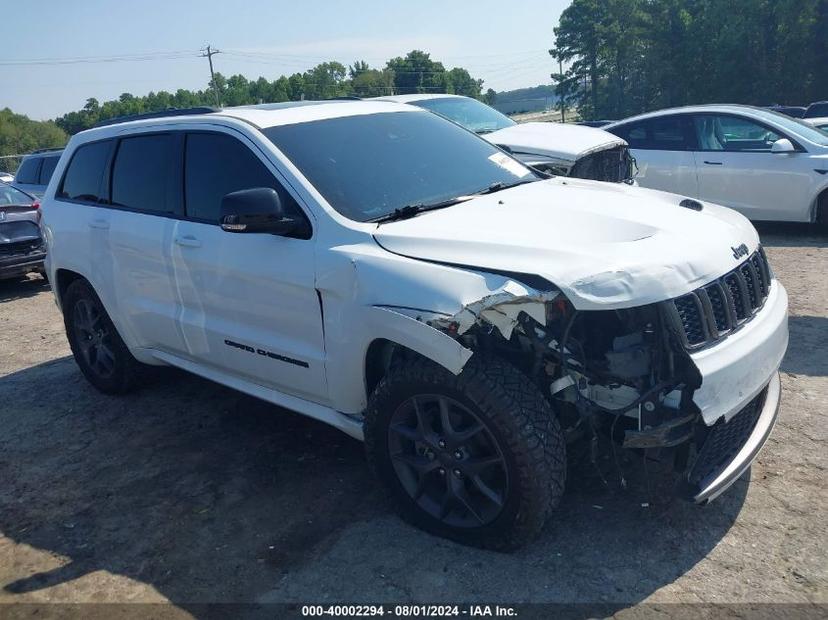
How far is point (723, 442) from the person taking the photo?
329 centimetres

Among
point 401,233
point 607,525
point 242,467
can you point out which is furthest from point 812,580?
point 242,467

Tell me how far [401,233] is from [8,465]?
124 inches

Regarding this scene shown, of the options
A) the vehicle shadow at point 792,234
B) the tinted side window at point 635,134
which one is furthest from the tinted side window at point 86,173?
the vehicle shadow at point 792,234

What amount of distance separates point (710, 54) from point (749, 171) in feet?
135

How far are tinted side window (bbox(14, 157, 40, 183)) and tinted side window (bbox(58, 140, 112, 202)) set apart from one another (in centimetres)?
940

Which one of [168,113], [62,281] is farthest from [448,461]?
[62,281]

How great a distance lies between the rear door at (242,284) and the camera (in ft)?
12.3

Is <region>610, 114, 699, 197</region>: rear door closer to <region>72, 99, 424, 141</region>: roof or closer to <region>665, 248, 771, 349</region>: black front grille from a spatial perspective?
<region>72, 99, 424, 141</region>: roof

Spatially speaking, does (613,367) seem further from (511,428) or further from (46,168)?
(46,168)

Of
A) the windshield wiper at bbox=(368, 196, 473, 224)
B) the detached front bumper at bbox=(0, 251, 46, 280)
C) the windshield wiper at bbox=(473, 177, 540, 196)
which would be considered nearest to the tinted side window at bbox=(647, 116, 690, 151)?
the windshield wiper at bbox=(473, 177, 540, 196)

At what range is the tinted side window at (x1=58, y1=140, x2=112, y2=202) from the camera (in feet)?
17.6

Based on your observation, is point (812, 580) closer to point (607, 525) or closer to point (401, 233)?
point (607, 525)

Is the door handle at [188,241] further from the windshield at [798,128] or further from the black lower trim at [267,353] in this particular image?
the windshield at [798,128]

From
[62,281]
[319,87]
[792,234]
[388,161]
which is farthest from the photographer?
[319,87]
